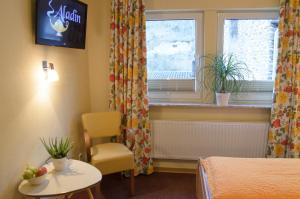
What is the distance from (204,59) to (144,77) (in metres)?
0.79

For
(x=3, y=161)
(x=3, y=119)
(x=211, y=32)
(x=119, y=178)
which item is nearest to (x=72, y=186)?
(x=3, y=161)

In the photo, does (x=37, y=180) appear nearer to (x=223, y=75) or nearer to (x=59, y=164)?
(x=59, y=164)

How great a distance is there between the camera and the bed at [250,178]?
183 cm

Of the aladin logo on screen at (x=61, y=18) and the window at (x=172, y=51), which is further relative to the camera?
the window at (x=172, y=51)

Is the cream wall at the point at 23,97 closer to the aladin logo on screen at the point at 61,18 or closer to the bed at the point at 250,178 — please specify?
the aladin logo on screen at the point at 61,18

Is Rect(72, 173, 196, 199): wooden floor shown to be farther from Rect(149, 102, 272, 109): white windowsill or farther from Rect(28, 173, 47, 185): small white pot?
Rect(28, 173, 47, 185): small white pot

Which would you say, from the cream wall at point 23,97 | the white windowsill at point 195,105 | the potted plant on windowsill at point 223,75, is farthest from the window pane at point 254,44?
the cream wall at point 23,97

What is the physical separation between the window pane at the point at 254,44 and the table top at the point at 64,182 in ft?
7.28

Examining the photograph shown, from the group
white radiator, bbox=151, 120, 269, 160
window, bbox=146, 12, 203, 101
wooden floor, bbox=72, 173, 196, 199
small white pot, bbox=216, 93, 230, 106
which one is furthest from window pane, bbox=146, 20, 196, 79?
wooden floor, bbox=72, 173, 196, 199

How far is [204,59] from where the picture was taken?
3.36 metres

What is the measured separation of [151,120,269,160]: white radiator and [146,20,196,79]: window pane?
0.66 metres

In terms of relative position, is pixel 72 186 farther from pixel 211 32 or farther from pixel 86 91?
pixel 211 32

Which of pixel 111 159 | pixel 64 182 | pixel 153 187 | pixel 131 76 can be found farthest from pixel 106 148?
pixel 64 182

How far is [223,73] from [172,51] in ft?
2.35
